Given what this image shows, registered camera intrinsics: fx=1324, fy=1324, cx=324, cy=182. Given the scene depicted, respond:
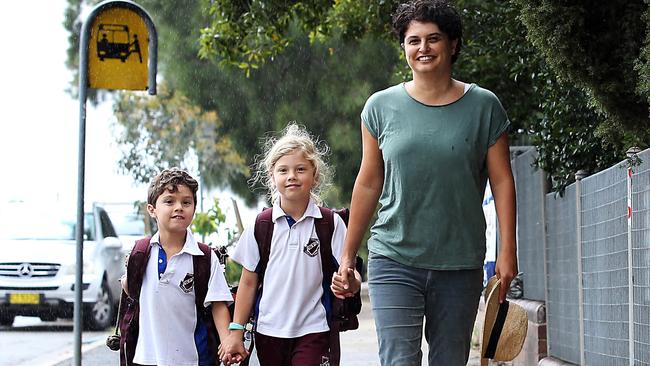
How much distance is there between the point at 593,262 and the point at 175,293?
282cm

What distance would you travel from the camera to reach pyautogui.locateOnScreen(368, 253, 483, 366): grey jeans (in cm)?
514

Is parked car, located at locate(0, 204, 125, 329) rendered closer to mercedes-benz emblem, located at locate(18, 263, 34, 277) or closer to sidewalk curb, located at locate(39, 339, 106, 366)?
mercedes-benz emblem, located at locate(18, 263, 34, 277)

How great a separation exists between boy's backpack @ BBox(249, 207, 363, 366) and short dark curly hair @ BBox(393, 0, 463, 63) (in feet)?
3.82

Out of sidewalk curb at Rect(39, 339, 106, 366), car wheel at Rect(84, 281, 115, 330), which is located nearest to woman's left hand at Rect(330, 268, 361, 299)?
sidewalk curb at Rect(39, 339, 106, 366)

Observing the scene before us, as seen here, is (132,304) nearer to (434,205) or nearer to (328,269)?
(328,269)

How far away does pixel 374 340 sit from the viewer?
15.3 metres

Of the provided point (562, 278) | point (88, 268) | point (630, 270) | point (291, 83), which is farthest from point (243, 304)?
point (291, 83)

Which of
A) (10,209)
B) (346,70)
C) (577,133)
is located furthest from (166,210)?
(346,70)

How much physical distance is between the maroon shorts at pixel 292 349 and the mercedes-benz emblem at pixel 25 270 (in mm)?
11165

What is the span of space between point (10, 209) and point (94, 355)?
5952mm

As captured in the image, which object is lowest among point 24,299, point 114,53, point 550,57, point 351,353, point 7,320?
point 351,353

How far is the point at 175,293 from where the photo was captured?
6148mm

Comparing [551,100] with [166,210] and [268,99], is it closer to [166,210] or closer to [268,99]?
[166,210]

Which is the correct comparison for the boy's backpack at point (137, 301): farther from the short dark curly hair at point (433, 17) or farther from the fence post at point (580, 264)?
the fence post at point (580, 264)
